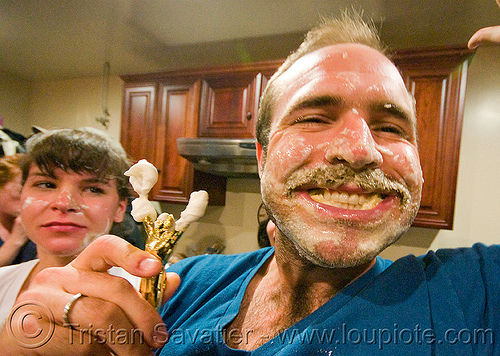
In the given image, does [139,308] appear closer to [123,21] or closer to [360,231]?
[360,231]

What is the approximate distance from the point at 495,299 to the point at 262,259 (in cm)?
39

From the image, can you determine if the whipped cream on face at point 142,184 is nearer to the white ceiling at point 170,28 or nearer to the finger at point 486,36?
the finger at point 486,36

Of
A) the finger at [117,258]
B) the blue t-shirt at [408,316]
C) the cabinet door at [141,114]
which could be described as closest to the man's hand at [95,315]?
the finger at [117,258]

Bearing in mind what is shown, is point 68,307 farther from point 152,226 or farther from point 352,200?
point 352,200

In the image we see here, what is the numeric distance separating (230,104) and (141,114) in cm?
56

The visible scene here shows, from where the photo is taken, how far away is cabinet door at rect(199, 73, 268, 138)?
1414 millimetres

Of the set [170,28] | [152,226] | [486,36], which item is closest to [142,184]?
[152,226]

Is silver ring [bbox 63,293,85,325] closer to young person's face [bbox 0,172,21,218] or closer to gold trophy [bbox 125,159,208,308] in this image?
gold trophy [bbox 125,159,208,308]

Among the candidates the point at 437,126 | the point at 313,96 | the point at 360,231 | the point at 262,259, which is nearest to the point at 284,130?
the point at 313,96

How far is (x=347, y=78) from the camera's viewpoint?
375 millimetres

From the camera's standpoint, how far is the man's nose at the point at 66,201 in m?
0.34

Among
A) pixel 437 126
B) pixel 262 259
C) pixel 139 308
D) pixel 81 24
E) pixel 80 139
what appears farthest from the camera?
pixel 437 126

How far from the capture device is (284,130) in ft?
1.36

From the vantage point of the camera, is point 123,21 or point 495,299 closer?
point 495,299
